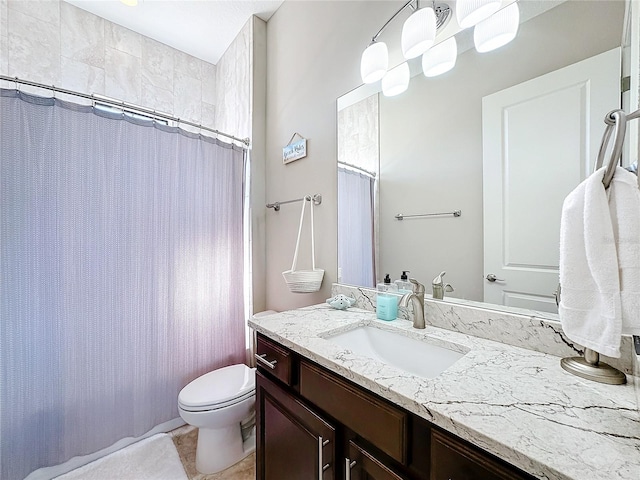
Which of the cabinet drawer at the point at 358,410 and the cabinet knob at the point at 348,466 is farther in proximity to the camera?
the cabinet knob at the point at 348,466

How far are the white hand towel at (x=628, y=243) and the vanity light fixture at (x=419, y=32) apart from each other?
0.82 m

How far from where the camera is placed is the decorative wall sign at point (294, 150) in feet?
5.46

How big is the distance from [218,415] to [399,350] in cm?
101

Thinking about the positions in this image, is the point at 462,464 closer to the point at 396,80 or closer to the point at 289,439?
the point at 289,439

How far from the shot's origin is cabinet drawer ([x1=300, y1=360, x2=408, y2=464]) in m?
0.62

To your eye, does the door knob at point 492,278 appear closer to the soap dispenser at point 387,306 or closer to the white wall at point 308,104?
the soap dispenser at point 387,306

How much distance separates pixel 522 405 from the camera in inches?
21.4

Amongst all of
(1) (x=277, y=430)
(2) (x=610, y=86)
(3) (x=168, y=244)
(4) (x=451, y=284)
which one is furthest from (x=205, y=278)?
(2) (x=610, y=86)

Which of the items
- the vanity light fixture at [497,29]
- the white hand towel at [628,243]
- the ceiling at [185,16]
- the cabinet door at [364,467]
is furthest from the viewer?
the ceiling at [185,16]

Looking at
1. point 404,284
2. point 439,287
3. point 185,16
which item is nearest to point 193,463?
point 404,284

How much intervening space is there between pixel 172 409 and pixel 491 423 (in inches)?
74.6

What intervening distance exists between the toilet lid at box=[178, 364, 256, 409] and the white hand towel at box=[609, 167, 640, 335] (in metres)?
1.54

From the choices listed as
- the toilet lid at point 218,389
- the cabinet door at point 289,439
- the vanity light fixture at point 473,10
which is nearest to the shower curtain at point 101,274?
the toilet lid at point 218,389

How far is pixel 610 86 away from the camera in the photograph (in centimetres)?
75
